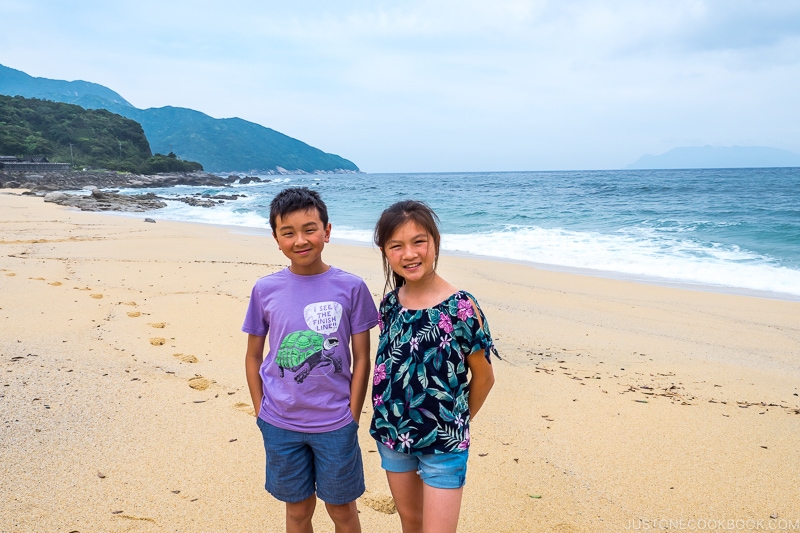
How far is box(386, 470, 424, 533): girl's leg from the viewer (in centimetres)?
181

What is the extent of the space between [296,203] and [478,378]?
36.9 inches

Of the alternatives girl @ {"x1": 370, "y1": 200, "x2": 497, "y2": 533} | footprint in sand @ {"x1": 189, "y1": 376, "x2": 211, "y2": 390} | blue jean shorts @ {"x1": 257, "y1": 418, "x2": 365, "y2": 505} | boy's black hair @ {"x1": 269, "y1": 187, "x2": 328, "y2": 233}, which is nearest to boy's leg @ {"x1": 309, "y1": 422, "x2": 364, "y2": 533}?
blue jean shorts @ {"x1": 257, "y1": 418, "x2": 365, "y2": 505}

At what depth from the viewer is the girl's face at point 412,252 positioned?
1.83 meters

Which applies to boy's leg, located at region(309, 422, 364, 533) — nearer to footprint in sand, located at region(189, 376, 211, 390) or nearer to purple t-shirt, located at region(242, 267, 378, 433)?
purple t-shirt, located at region(242, 267, 378, 433)

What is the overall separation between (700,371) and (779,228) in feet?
51.1

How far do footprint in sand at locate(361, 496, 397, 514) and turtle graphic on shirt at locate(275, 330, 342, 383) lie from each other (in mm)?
942

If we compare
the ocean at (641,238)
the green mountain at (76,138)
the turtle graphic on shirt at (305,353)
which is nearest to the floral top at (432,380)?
the turtle graphic on shirt at (305,353)

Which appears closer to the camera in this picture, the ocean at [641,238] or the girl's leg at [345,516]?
the girl's leg at [345,516]

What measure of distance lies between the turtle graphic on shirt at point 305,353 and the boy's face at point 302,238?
10.3 inches

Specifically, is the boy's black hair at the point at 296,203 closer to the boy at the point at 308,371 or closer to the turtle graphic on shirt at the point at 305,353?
the boy at the point at 308,371

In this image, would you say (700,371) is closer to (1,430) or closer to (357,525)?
(357,525)

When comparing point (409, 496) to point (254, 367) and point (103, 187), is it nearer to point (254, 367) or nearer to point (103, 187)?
point (254, 367)

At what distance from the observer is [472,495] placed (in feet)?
8.27

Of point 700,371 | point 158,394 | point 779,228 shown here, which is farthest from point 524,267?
point 779,228
